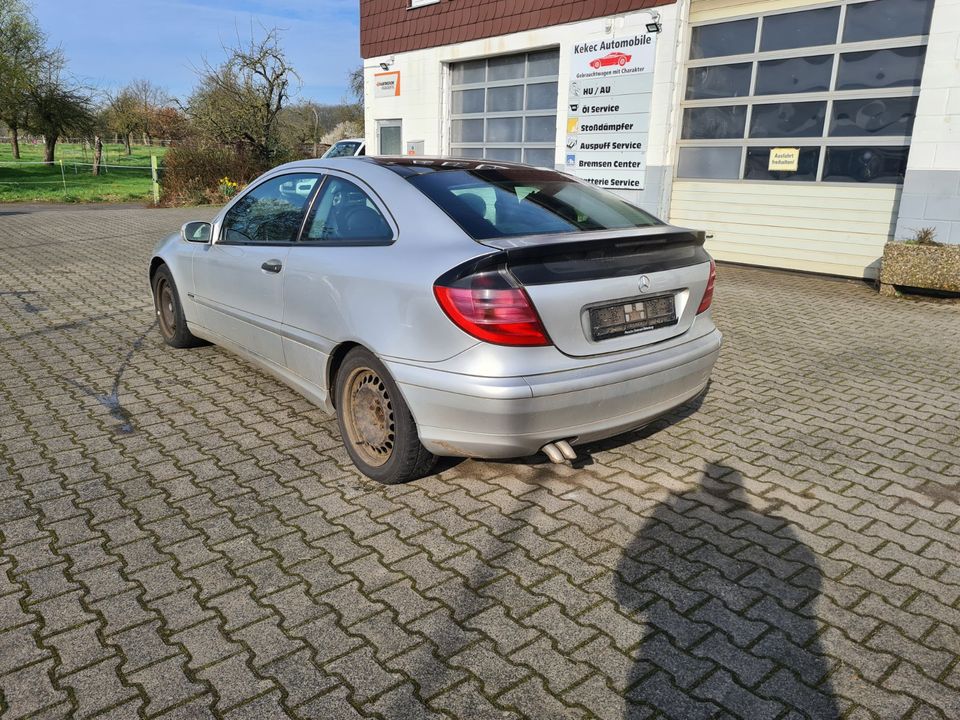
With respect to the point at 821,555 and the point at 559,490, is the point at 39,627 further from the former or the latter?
the point at 821,555

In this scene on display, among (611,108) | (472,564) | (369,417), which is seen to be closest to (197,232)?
(369,417)

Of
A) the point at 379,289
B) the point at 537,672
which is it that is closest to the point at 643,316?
the point at 379,289

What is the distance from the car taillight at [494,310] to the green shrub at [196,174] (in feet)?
70.0

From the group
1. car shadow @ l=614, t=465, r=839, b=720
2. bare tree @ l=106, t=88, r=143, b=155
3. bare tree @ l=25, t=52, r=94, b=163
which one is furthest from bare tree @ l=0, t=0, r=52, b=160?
car shadow @ l=614, t=465, r=839, b=720

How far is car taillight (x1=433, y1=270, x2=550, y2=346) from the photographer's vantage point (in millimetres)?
3121

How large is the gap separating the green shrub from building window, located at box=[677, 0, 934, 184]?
15717 mm

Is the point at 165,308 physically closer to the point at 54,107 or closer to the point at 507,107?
the point at 507,107

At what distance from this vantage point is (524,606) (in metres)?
2.79

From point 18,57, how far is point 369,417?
42.3m

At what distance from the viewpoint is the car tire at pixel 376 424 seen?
3539 millimetres

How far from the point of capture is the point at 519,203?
3857 millimetres

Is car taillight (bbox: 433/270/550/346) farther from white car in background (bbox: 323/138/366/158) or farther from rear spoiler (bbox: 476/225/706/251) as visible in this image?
white car in background (bbox: 323/138/366/158)

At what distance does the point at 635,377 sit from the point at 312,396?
179cm

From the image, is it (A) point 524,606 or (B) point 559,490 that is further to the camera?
(B) point 559,490
